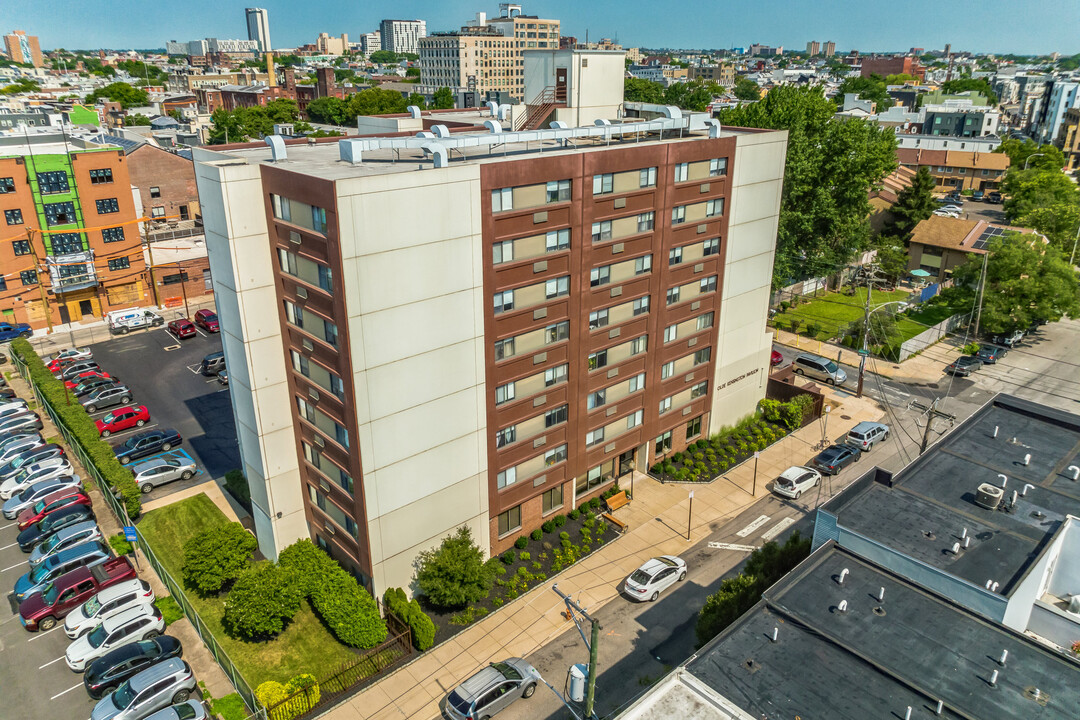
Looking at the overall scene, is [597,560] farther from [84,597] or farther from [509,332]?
[84,597]

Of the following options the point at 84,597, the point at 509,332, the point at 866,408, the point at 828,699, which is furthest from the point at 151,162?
the point at 828,699

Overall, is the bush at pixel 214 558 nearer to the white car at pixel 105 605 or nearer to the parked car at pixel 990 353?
the white car at pixel 105 605

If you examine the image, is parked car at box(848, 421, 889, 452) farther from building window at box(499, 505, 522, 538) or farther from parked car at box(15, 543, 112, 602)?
parked car at box(15, 543, 112, 602)

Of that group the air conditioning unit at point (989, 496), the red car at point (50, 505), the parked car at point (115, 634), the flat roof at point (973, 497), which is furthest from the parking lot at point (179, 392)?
the air conditioning unit at point (989, 496)

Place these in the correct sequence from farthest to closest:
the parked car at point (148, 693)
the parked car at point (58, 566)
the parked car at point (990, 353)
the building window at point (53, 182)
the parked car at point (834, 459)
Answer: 1. the building window at point (53, 182)
2. the parked car at point (990, 353)
3. the parked car at point (834, 459)
4. the parked car at point (58, 566)
5. the parked car at point (148, 693)

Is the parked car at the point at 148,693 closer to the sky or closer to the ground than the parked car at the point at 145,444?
closer to the ground

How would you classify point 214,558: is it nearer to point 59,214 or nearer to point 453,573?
point 453,573
